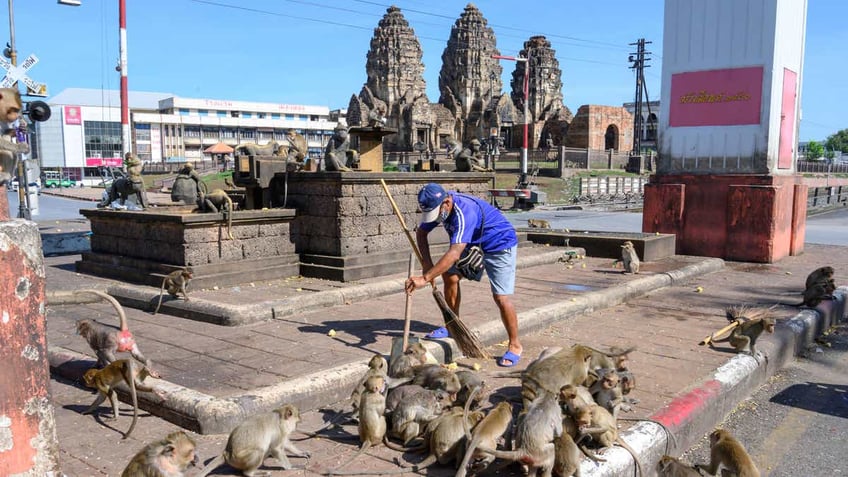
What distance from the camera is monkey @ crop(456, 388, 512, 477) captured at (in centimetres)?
338

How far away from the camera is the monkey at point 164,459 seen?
10.1 ft

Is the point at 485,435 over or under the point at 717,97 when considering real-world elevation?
under

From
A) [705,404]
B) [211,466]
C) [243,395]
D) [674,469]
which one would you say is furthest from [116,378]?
[705,404]

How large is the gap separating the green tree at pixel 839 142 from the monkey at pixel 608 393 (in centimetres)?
13623

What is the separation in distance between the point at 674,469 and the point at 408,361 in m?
1.94

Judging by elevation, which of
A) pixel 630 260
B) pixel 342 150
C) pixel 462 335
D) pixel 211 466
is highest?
pixel 342 150

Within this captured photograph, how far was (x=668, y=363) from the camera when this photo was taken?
18.6 feet

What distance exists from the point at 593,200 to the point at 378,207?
79.6 feet

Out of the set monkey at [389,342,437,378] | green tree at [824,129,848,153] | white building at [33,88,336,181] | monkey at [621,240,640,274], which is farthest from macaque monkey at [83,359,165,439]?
green tree at [824,129,848,153]

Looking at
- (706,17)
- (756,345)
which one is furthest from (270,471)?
(706,17)

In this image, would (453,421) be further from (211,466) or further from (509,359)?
(509,359)

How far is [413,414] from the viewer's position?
3.87 meters

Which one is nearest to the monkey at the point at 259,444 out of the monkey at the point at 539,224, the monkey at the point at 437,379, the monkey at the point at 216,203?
the monkey at the point at 437,379

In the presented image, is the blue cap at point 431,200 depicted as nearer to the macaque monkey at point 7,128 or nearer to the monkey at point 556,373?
the monkey at point 556,373
